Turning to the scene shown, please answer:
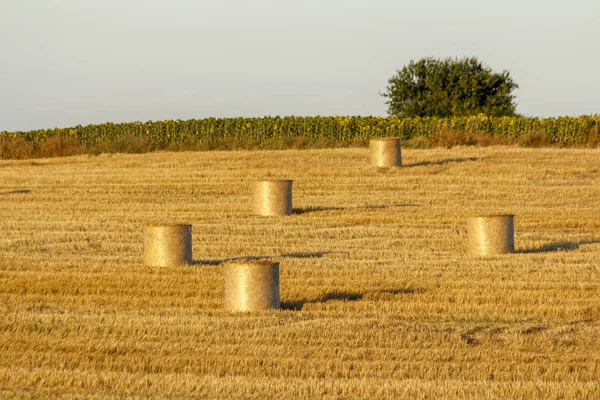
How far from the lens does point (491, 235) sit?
17422mm

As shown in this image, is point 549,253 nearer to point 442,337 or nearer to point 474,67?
point 442,337

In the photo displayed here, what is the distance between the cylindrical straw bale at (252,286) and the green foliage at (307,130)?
90.6ft

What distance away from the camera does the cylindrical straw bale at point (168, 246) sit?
16.2m

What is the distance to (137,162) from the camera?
3344 cm

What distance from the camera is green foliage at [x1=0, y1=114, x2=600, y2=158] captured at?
42438mm

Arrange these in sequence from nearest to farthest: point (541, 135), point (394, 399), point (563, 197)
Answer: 1. point (394, 399)
2. point (563, 197)
3. point (541, 135)

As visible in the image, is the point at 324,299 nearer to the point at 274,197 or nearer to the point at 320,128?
the point at 274,197

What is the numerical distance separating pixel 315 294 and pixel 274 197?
29.1ft

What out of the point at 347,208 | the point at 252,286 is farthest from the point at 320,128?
the point at 252,286

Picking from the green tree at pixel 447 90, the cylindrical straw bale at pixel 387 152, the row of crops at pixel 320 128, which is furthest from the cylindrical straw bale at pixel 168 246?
the green tree at pixel 447 90

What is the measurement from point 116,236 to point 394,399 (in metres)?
11.7

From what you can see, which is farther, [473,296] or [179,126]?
[179,126]

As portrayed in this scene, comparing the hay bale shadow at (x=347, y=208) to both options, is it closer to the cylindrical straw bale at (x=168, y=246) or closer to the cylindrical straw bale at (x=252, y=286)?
the cylindrical straw bale at (x=168, y=246)

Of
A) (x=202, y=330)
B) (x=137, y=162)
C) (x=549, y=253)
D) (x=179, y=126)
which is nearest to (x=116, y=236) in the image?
(x=549, y=253)
